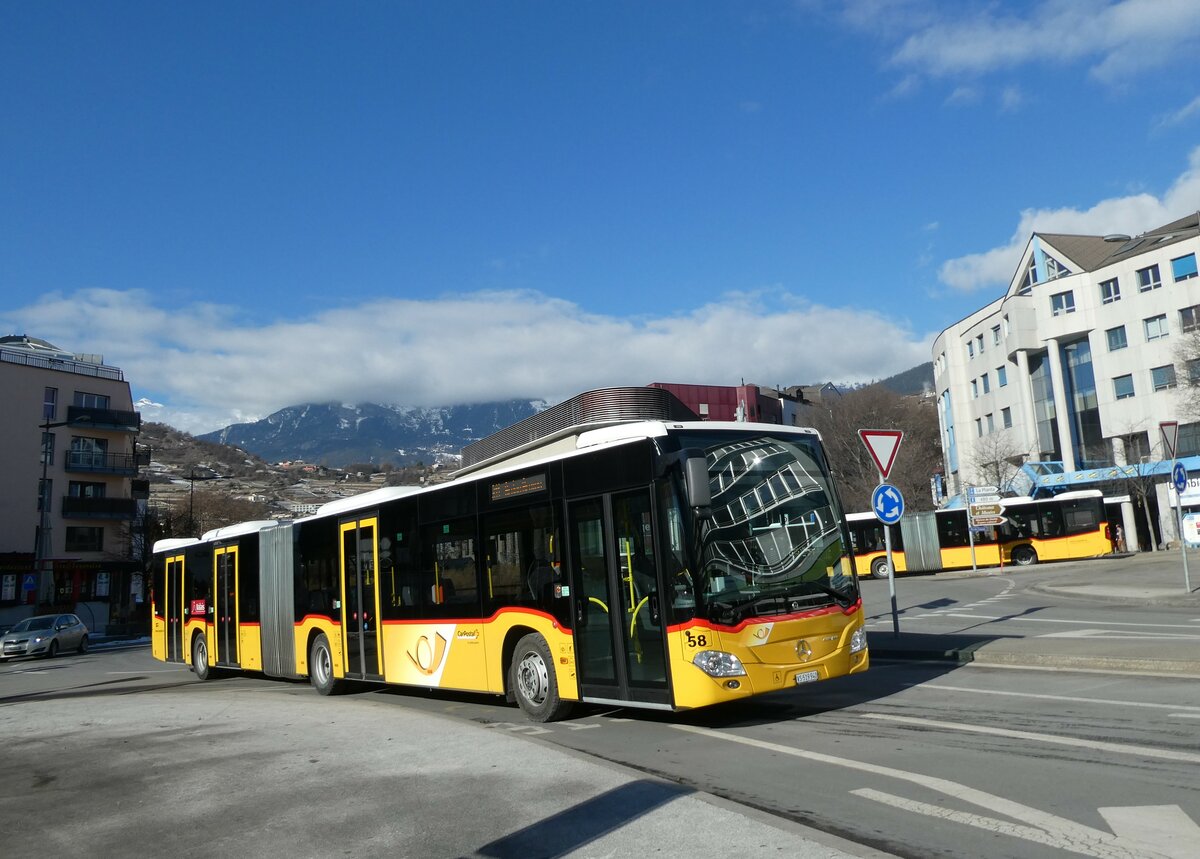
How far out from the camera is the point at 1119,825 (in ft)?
17.4

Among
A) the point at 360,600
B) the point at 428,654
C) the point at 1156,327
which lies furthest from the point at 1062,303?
the point at 428,654

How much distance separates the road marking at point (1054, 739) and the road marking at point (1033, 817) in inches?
60.1

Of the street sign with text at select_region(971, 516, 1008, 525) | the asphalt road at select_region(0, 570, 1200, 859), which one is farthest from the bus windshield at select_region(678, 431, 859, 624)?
the street sign with text at select_region(971, 516, 1008, 525)

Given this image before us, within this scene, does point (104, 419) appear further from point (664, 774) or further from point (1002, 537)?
point (664, 774)

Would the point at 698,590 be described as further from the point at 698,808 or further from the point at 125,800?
the point at 125,800

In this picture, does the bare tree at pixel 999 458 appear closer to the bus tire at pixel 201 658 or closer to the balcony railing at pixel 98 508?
the bus tire at pixel 201 658

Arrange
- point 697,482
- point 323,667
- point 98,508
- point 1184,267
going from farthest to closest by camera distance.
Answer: point 98,508 < point 1184,267 < point 323,667 < point 697,482

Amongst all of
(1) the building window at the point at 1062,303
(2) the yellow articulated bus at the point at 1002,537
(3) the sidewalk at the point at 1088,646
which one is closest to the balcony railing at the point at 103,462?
(2) the yellow articulated bus at the point at 1002,537

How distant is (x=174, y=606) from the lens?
69.7 ft

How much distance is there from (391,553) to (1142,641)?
10.7 meters

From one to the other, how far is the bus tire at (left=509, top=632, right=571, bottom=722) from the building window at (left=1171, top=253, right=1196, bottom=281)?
58.3 meters

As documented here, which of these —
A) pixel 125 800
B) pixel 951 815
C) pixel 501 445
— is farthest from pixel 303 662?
pixel 501 445

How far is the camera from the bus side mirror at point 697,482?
8625 millimetres

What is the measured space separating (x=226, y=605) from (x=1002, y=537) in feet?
117
